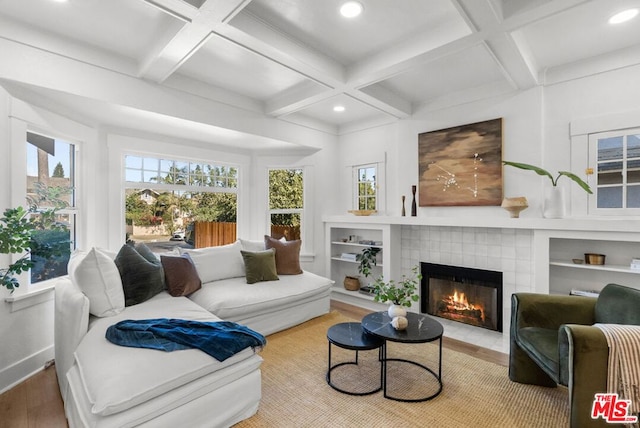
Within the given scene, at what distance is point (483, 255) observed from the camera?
3.43 metres

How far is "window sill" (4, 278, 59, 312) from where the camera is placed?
7.64 feet

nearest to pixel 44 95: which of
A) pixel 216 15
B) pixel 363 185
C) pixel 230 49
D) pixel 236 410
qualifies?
pixel 230 49

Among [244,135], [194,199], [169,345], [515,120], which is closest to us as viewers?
[169,345]

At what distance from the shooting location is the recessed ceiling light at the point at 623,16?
211 centimetres

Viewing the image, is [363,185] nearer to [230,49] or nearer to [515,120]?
[515,120]

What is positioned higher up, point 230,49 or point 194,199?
point 230,49

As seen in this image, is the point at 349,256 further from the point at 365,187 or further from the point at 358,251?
the point at 365,187

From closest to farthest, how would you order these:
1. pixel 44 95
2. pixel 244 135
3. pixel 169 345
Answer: pixel 169 345, pixel 44 95, pixel 244 135

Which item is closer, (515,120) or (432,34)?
(432,34)

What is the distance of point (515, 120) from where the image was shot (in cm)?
319

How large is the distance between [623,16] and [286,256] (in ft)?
12.1

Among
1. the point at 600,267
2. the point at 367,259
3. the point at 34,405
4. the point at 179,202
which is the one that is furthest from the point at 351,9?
the point at 34,405

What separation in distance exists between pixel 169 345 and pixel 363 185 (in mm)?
3444

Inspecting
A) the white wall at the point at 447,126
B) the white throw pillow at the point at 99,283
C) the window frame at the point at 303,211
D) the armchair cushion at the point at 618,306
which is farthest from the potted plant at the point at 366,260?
the white throw pillow at the point at 99,283
